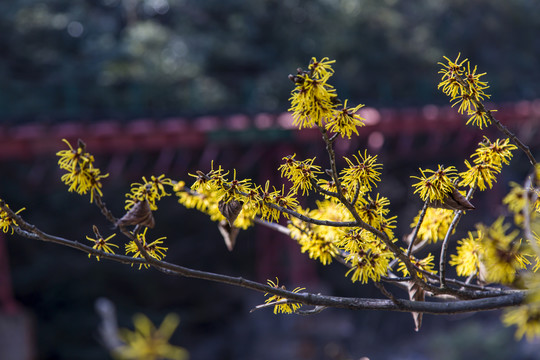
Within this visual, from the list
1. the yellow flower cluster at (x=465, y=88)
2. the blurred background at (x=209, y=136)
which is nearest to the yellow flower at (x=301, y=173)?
the yellow flower cluster at (x=465, y=88)

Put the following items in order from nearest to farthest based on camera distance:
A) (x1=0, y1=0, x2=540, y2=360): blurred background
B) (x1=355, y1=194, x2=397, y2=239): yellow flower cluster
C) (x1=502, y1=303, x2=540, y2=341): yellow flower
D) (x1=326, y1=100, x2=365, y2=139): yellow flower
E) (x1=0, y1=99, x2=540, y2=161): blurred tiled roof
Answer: (x1=502, y1=303, x2=540, y2=341): yellow flower
(x1=326, y1=100, x2=365, y2=139): yellow flower
(x1=355, y1=194, x2=397, y2=239): yellow flower cluster
(x1=0, y1=99, x2=540, y2=161): blurred tiled roof
(x1=0, y1=0, x2=540, y2=360): blurred background

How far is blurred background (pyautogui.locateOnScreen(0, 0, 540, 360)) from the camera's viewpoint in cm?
664

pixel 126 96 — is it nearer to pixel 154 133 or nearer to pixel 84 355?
pixel 154 133

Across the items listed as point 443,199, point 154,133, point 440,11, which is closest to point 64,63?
point 154,133

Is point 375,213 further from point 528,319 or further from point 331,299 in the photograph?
point 528,319

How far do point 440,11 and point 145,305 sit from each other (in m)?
8.92

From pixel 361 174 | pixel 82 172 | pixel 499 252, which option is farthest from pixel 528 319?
pixel 82 172

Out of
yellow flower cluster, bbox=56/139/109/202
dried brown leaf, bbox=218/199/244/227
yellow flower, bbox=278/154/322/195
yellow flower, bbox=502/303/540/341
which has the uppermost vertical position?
yellow flower, bbox=278/154/322/195

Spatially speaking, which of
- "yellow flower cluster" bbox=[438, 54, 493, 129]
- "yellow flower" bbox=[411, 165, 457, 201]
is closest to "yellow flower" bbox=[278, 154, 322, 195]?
"yellow flower" bbox=[411, 165, 457, 201]

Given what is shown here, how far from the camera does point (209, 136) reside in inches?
255

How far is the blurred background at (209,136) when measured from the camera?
21.8ft

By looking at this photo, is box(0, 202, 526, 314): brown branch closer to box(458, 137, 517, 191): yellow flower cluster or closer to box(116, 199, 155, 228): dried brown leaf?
box(116, 199, 155, 228): dried brown leaf

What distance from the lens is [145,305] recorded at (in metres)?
9.51

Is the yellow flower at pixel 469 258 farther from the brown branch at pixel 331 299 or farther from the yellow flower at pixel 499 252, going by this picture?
the yellow flower at pixel 499 252
